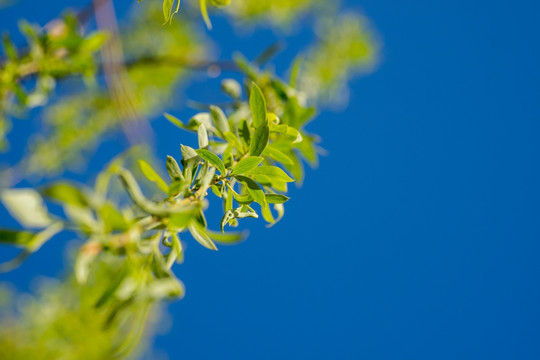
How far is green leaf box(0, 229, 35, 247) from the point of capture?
1.11ft

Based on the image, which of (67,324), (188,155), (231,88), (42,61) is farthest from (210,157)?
(67,324)

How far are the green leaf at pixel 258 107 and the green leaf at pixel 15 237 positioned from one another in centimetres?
35

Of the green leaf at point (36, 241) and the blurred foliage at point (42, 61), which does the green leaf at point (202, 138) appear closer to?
the green leaf at point (36, 241)

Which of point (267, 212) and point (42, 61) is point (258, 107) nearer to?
point (267, 212)

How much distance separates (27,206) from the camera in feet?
1.05

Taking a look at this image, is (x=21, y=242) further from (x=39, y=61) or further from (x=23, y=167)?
(x=23, y=167)

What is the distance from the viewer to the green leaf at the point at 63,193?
1.10 ft

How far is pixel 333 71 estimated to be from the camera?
298 centimetres

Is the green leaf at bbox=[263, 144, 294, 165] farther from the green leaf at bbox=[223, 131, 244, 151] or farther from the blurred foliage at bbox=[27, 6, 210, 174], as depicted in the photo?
the blurred foliage at bbox=[27, 6, 210, 174]

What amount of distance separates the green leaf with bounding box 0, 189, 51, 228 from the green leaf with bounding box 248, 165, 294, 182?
300mm

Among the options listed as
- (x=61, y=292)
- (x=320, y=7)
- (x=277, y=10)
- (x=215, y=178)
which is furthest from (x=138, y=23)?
(x=215, y=178)

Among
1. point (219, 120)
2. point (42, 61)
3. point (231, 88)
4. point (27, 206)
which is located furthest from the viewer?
point (42, 61)

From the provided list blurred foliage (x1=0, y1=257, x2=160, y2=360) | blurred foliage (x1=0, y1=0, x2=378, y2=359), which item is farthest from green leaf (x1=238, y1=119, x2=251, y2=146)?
blurred foliage (x1=0, y1=257, x2=160, y2=360)

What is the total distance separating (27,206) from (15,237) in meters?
0.04
